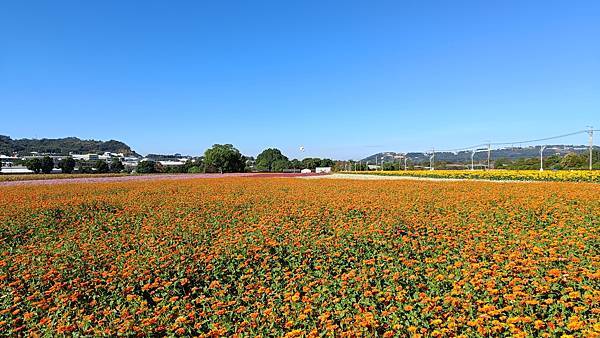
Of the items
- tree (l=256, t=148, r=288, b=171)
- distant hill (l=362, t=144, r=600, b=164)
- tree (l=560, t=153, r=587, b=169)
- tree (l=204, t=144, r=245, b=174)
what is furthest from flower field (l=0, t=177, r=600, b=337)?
tree (l=256, t=148, r=288, b=171)

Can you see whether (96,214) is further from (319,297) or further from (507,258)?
(507,258)

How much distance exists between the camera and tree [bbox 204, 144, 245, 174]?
65562mm

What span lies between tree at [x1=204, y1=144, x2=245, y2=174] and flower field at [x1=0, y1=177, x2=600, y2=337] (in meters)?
56.2

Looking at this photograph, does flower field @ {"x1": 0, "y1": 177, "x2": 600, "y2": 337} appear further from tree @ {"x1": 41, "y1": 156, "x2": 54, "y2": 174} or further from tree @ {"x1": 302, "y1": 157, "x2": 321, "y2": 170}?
tree @ {"x1": 302, "y1": 157, "x2": 321, "y2": 170}

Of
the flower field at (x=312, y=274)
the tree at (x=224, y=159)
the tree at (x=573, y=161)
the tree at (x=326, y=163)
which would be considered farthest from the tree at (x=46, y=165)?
the tree at (x=573, y=161)

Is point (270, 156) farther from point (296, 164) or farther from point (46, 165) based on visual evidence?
point (46, 165)

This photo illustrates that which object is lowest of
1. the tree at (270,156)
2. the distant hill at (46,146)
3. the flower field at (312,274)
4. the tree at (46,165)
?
the flower field at (312,274)

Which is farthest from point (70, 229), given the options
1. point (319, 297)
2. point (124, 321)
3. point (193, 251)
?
point (319, 297)

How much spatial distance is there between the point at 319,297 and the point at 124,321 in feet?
5.88

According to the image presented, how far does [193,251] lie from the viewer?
6.12 meters

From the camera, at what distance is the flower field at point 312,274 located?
3.50 metres

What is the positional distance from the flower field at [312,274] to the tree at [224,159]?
5623 centimetres

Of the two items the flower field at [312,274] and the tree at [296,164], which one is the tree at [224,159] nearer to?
the tree at [296,164]

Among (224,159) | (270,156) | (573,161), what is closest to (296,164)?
(270,156)
